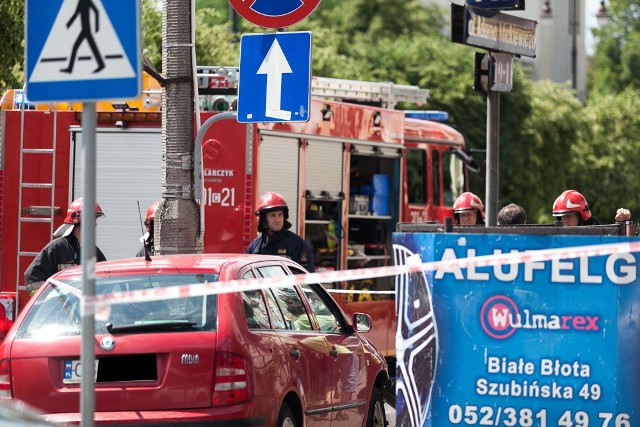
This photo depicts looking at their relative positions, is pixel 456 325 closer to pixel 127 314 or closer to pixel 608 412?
pixel 608 412

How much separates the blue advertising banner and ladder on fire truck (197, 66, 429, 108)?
23.7 ft

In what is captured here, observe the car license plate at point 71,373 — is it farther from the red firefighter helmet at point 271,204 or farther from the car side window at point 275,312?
the red firefighter helmet at point 271,204

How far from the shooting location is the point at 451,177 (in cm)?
1791

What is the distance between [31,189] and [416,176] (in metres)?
5.21

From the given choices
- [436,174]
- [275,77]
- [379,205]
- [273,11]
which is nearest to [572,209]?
[275,77]

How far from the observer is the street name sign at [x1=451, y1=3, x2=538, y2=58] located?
10484mm

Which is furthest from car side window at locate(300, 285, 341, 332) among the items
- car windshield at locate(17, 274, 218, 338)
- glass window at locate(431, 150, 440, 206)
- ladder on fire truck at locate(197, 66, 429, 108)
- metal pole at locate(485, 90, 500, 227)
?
glass window at locate(431, 150, 440, 206)

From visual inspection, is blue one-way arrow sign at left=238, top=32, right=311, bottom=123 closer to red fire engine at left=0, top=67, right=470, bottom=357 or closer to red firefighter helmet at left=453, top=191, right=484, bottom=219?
red fire engine at left=0, top=67, right=470, bottom=357

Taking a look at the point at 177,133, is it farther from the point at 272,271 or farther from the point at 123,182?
the point at 123,182

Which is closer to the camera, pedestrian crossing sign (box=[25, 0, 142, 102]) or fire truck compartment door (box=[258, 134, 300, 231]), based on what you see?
pedestrian crossing sign (box=[25, 0, 142, 102])

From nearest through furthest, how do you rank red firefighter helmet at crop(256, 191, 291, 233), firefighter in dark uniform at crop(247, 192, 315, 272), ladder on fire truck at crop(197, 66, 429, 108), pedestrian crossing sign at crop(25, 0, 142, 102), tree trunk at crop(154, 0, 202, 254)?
pedestrian crossing sign at crop(25, 0, 142, 102)
tree trunk at crop(154, 0, 202, 254)
firefighter in dark uniform at crop(247, 192, 315, 272)
red firefighter helmet at crop(256, 191, 291, 233)
ladder on fire truck at crop(197, 66, 429, 108)

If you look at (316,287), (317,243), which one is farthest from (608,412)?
(317,243)

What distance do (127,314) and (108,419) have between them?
1.99 feet

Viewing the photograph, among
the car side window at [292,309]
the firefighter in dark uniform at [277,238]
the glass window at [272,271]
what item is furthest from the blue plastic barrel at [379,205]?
the car side window at [292,309]
